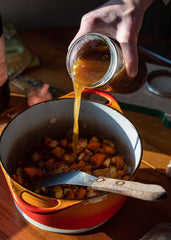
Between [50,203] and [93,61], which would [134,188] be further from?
[93,61]

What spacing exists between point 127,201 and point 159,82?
26.5 inches

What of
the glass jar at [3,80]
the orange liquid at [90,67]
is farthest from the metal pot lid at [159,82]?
the glass jar at [3,80]

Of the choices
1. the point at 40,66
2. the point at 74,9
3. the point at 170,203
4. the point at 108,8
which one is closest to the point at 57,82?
the point at 40,66

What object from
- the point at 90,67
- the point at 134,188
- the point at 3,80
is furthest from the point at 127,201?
the point at 3,80

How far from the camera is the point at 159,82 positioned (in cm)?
139

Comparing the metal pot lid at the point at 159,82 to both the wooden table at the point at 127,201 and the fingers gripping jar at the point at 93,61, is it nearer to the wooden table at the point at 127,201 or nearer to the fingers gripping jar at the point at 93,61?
the wooden table at the point at 127,201

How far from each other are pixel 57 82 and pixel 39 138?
359 mm

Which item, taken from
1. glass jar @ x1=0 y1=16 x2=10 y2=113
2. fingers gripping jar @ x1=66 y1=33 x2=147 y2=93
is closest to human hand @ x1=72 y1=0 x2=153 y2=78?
fingers gripping jar @ x1=66 y1=33 x2=147 y2=93

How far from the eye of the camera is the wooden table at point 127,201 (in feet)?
2.64

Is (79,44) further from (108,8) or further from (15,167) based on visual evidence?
(15,167)

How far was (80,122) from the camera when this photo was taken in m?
1.08

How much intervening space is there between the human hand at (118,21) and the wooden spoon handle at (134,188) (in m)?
0.43

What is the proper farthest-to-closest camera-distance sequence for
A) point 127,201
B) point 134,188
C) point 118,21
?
point 118,21 < point 127,201 < point 134,188

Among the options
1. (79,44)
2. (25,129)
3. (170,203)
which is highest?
(79,44)
